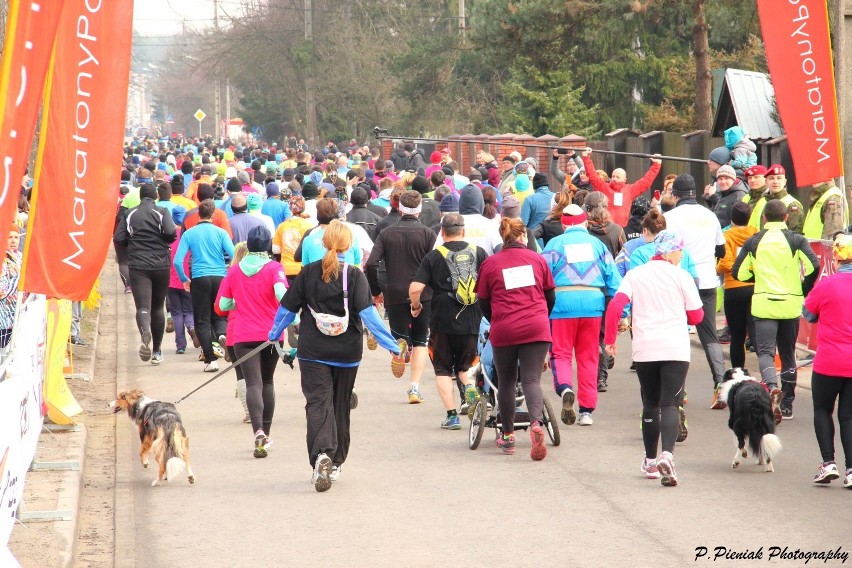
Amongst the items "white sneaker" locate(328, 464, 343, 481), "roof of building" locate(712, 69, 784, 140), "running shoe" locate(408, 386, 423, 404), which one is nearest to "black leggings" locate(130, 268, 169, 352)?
"running shoe" locate(408, 386, 423, 404)

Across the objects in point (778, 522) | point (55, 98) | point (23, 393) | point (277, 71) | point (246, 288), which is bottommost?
point (778, 522)

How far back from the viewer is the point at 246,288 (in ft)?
33.6

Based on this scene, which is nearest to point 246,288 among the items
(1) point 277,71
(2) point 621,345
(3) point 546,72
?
(2) point 621,345

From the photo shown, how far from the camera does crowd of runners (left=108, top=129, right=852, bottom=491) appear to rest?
886 cm

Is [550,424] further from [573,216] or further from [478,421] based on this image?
[573,216]

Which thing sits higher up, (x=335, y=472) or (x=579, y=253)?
(x=579, y=253)

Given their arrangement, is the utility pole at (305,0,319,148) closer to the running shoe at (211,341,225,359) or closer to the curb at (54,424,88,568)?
the running shoe at (211,341,225,359)

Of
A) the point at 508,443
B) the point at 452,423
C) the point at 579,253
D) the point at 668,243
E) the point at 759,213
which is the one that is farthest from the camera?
the point at 759,213

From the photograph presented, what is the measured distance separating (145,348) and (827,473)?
29.1ft

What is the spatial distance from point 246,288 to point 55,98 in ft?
9.81

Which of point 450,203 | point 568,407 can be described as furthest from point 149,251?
point 568,407

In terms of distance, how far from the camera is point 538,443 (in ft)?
31.8

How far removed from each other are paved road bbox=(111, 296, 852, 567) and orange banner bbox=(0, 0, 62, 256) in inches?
123

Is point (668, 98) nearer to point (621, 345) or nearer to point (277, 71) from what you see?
point (621, 345)
